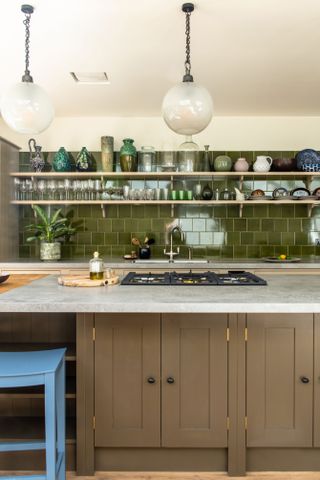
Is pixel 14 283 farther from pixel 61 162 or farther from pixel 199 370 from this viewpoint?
pixel 61 162

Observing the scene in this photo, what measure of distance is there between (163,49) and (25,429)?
8.80 ft

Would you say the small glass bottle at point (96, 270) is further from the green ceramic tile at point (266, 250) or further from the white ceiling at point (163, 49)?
the green ceramic tile at point (266, 250)

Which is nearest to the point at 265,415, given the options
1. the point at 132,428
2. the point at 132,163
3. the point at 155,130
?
the point at 132,428

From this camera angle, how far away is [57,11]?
2.51 m

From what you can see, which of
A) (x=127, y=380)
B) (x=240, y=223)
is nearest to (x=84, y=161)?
(x=240, y=223)

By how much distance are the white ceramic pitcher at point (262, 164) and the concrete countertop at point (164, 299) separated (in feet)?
7.70

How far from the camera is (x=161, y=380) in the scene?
2.07m

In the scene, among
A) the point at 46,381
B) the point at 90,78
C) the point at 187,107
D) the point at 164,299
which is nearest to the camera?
the point at 46,381

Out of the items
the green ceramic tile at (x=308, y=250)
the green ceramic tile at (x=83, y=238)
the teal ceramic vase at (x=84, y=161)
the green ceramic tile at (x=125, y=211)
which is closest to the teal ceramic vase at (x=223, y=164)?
the green ceramic tile at (x=125, y=211)

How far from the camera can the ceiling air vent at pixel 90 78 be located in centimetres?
349

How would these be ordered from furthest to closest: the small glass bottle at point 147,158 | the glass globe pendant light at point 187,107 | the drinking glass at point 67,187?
the small glass bottle at point 147,158, the drinking glass at point 67,187, the glass globe pendant light at point 187,107

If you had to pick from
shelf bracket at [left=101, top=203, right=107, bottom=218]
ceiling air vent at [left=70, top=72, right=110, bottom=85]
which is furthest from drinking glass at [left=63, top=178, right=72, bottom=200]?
ceiling air vent at [left=70, top=72, right=110, bottom=85]

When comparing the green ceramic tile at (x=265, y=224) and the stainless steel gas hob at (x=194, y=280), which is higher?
the green ceramic tile at (x=265, y=224)

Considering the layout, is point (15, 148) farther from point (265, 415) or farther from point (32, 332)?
point (265, 415)
